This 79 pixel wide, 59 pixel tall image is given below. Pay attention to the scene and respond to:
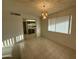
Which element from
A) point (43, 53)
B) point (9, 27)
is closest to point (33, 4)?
point (9, 27)

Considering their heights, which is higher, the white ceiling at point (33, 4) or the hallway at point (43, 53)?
the white ceiling at point (33, 4)

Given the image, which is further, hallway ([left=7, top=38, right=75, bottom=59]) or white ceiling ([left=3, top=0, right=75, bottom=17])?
white ceiling ([left=3, top=0, right=75, bottom=17])

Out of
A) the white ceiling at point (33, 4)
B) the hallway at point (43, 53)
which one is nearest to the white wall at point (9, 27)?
the white ceiling at point (33, 4)

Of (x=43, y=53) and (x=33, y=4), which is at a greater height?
(x=33, y=4)

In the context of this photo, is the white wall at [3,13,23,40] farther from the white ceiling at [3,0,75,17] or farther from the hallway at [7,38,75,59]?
the hallway at [7,38,75,59]

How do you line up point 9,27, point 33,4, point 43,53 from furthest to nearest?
point 33,4 → point 9,27 → point 43,53

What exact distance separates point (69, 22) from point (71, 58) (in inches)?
106

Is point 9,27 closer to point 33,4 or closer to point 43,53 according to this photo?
point 33,4

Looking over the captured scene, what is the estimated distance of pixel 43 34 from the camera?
42.0 ft

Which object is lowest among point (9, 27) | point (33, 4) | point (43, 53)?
point (43, 53)

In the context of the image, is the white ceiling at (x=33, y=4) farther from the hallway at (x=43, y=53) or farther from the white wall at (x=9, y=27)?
the hallway at (x=43, y=53)

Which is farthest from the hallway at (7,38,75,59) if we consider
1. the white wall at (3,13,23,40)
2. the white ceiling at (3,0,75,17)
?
the white ceiling at (3,0,75,17)

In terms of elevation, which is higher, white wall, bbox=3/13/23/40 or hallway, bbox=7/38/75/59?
white wall, bbox=3/13/23/40

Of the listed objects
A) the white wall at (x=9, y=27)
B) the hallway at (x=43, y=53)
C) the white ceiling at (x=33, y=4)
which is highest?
the white ceiling at (x=33, y=4)
